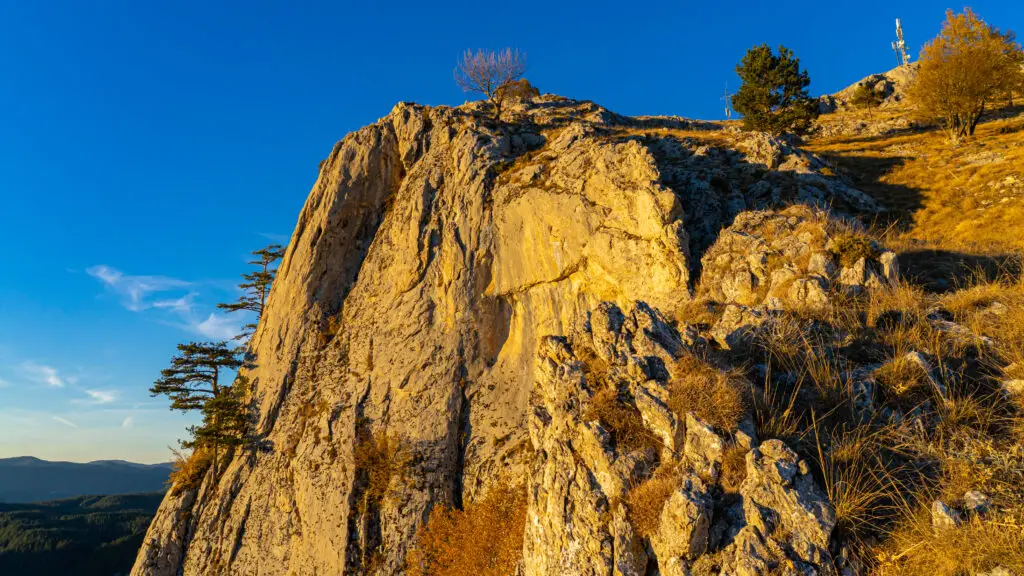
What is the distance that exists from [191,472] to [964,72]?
Result: 63021 millimetres

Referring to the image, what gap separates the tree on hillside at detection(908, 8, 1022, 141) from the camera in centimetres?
3800

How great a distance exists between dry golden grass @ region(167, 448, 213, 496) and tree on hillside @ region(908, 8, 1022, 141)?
2272 inches

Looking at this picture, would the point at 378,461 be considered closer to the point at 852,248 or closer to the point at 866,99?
the point at 852,248

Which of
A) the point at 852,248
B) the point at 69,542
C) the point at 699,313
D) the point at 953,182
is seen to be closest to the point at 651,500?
the point at 699,313

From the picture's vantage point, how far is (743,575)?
6.12 m

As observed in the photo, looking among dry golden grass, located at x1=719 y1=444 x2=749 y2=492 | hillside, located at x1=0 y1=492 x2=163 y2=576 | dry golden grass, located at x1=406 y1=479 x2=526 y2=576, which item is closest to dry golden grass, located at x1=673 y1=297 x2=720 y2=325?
dry golden grass, located at x1=719 y1=444 x2=749 y2=492

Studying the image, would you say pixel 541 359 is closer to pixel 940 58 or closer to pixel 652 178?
pixel 652 178

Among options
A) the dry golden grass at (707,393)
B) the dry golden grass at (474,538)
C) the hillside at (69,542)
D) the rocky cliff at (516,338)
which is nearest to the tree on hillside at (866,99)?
the rocky cliff at (516,338)

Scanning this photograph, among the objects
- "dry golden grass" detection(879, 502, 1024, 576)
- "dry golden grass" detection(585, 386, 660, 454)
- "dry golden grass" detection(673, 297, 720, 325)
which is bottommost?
"dry golden grass" detection(879, 502, 1024, 576)

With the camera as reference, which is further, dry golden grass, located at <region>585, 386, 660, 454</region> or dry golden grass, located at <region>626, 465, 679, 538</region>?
dry golden grass, located at <region>585, 386, 660, 454</region>

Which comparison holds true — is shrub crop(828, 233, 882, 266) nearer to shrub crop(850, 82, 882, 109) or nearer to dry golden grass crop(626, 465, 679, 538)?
dry golden grass crop(626, 465, 679, 538)

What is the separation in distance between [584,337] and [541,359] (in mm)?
1204

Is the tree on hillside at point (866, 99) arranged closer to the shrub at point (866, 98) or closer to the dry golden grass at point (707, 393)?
the shrub at point (866, 98)

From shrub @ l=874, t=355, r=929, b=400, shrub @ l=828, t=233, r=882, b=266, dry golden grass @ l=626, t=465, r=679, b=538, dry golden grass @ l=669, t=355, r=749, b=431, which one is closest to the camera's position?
dry golden grass @ l=626, t=465, r=679, b=538
